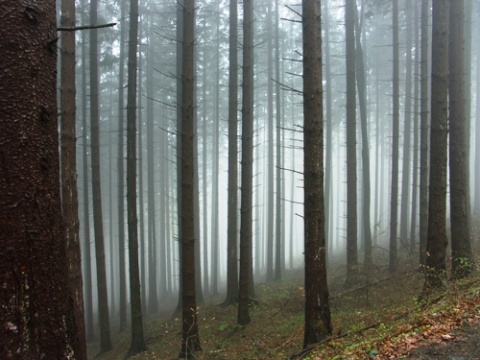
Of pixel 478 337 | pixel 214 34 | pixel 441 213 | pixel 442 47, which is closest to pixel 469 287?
pixel 441 213

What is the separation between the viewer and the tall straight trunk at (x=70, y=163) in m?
7.96

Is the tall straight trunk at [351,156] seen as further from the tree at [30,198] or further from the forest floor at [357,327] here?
the tree at [30,198]

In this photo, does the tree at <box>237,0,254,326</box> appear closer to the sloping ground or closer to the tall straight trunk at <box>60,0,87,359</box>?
the sloping ground

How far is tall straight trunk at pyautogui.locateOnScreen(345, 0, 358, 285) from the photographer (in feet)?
41.4

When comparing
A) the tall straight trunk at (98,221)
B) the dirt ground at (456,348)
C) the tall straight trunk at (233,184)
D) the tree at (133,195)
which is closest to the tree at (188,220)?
the tree at (133,195)

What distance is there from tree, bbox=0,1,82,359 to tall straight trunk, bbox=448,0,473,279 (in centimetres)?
866

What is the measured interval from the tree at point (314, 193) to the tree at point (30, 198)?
187 inches

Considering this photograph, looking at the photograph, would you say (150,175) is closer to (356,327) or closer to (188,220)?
(188,220)

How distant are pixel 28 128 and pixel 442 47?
836cm

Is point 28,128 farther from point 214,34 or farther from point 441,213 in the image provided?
point 214,34

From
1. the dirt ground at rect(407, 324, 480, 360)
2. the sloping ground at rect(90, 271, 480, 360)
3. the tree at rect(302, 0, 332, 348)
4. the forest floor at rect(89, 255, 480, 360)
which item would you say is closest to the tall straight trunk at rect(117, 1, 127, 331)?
the forest floor at rect(89, 255, 480, 360)

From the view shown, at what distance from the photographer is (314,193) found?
6676 mm

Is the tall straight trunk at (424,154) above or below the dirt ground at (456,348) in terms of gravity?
above

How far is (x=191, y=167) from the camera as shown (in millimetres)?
8703
